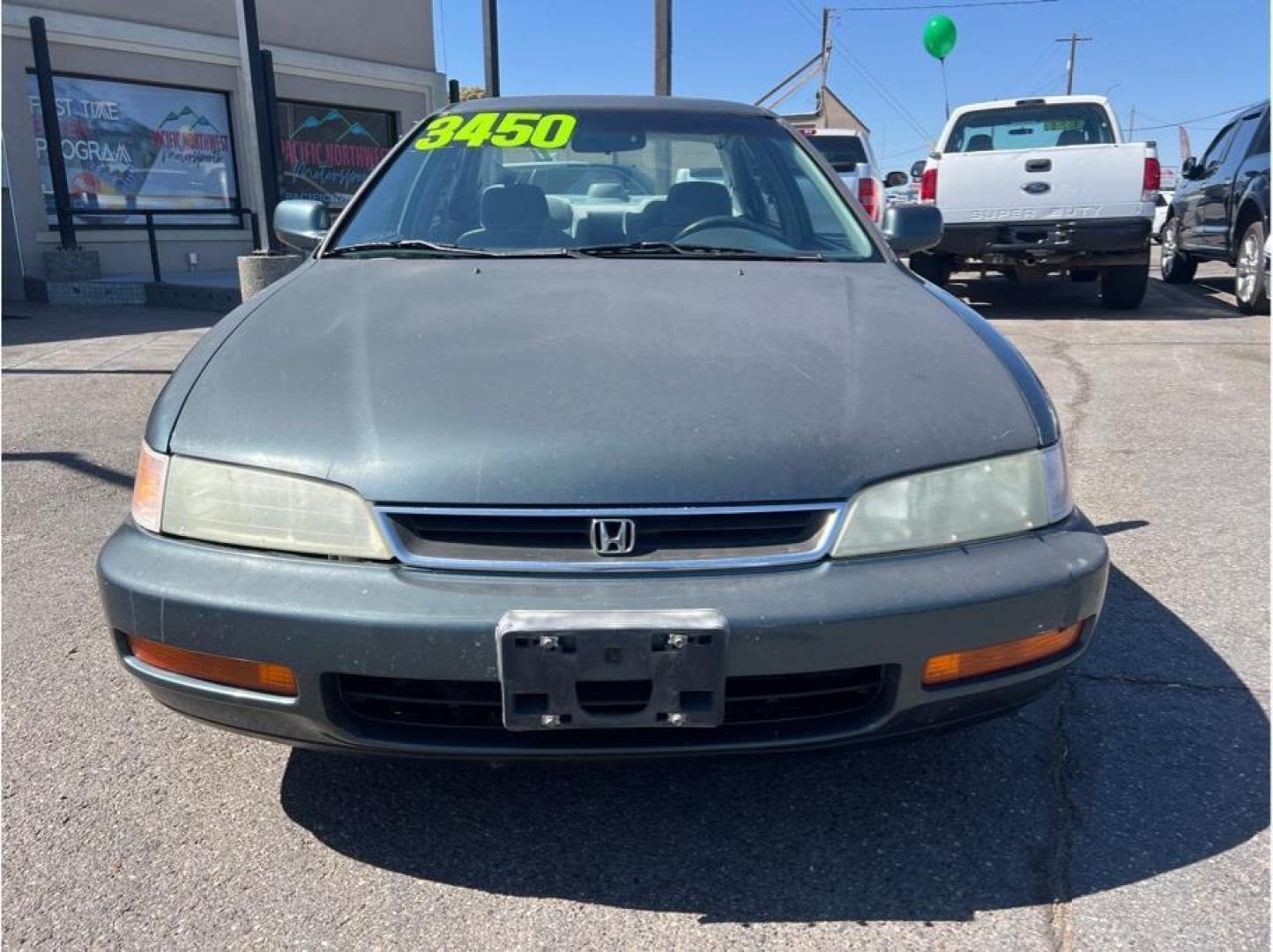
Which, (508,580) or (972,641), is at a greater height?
(508,580)

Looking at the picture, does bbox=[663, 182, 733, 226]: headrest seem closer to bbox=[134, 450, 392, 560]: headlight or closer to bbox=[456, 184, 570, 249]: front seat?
bbox=[456, 184, 570, 249]: front seat

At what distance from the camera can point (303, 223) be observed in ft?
11.1

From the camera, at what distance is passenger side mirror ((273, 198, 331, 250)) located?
3.37 m

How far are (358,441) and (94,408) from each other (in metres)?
4.87

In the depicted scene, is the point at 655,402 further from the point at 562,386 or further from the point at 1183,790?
the point at 1183,790

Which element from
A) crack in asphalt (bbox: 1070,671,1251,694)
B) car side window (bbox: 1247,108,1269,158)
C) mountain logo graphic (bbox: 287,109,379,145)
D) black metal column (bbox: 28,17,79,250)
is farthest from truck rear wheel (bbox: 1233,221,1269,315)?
black metal column (bbox: 28,17,79,250)

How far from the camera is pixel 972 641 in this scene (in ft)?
5.80

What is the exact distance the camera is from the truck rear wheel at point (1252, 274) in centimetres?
886

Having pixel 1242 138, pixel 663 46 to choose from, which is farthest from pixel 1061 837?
pixel 663 46

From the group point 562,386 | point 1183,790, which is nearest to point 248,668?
point 562,386

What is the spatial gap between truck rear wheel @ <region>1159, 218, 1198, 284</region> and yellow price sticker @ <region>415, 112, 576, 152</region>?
1037 cm

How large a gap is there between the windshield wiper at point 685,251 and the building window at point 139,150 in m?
11.3

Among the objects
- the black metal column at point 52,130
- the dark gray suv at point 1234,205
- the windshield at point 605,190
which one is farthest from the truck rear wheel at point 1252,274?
the black metal column at point 52,130

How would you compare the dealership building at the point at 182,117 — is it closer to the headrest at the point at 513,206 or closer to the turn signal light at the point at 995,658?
the headrest at the point at 513,206
